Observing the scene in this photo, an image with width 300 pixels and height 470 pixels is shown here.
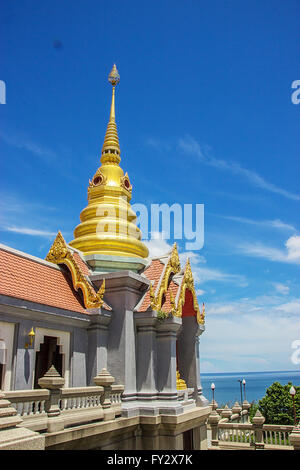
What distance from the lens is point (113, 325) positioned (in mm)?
16969

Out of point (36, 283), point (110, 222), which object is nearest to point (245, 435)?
point (110, 222)

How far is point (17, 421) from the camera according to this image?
26.5 ft

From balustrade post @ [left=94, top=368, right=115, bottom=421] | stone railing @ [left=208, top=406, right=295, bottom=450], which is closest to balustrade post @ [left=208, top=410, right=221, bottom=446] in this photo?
stone railing @ [left=208, top=406, right=295, bottom=450]

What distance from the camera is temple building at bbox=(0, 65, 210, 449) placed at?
1359 centimetres

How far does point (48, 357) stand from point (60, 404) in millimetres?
3396

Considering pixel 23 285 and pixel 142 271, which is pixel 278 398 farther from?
pixel 23 285

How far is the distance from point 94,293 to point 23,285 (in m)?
3.09

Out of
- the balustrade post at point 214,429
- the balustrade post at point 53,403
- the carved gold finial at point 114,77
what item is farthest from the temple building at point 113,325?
the carved gold finial at point 114,77

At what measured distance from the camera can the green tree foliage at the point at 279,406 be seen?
39.5m

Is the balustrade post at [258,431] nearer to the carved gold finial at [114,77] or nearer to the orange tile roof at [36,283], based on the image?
the orange tile roof at [36,283]

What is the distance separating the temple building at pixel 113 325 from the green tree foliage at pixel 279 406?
23.2m

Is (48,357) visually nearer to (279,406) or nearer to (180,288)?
(180,288)
